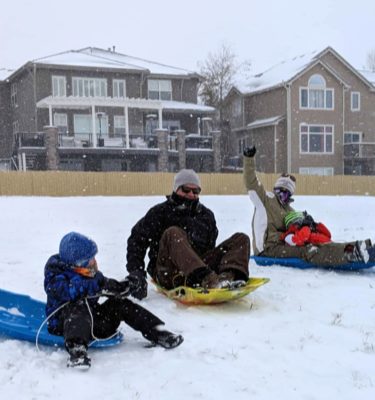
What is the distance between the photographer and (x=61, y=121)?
3291 cm

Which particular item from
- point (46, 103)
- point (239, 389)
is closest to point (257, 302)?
point (239, 389)

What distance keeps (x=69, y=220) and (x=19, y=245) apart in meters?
5.16

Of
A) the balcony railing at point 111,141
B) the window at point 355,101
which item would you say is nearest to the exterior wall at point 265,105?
the balcony railing at point 111,141

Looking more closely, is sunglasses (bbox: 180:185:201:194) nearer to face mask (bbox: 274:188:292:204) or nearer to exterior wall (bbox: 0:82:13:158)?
face mask (bbox: 274:188:292:204)

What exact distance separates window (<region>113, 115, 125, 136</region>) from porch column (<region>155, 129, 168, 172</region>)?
138 inches

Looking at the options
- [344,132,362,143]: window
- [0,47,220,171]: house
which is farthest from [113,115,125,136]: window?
[344,132,362,143]: window

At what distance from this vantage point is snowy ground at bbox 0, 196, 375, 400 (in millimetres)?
2975

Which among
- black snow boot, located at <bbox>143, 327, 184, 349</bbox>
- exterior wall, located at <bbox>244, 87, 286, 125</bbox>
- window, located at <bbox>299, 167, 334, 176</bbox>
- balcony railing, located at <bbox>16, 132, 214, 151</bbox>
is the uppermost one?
exterior wall, located at <bbox>244, 87, 286, 125</bbox>

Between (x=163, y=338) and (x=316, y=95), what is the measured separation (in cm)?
3380

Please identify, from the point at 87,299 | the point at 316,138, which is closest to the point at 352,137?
the point at 316,138

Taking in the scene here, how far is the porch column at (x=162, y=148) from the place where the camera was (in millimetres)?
31188

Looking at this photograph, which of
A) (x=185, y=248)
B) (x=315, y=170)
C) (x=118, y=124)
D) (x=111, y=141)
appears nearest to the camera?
(x=185, y=248)

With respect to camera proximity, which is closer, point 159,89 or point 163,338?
point 163,338

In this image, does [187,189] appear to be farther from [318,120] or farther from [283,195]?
[318,120]
